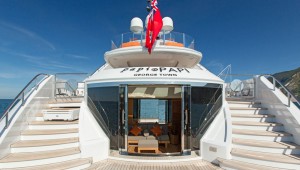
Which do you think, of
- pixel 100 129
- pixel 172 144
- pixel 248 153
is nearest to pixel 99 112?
pixel 100 129

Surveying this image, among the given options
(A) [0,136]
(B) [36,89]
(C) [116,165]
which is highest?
(B) [36,89]

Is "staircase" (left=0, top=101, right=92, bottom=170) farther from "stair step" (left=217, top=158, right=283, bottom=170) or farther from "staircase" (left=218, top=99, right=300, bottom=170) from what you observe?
"staircase" (left=218, top=99, right=300, bottom=170)

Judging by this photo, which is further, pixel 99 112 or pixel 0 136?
pixel 99 112

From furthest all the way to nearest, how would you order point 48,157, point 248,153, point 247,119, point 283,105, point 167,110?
1. point 167,110
2. point 247,119
3. point 283,105
4. point 248,153
5. point 48,157

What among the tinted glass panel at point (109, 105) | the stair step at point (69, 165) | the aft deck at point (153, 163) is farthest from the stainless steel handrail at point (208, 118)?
the stair step at point (69, 165)

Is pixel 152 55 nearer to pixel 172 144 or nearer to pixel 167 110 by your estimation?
pixel 172 144

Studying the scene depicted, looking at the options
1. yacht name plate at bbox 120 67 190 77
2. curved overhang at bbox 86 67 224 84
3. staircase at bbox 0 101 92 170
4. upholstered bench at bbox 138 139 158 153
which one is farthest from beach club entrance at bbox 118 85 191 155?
staircase at bbox 0 101 92 170

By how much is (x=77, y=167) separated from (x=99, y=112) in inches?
83.5

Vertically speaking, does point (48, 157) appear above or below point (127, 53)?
below

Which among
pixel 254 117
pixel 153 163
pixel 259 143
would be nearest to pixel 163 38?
pixel 254 117

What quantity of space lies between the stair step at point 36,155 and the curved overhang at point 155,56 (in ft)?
12.6

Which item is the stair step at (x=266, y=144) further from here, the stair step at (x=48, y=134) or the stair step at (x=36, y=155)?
the stair step at (x=48, y=134)

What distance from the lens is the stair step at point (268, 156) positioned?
5.95 meters

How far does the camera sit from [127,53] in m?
8.39
